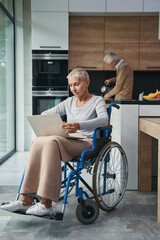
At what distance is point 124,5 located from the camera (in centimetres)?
486

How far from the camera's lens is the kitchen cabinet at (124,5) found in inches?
191

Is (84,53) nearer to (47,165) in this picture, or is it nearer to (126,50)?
(126,50)

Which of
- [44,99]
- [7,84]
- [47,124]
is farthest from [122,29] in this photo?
[47,124]

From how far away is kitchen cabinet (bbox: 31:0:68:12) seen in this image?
4.85 metres

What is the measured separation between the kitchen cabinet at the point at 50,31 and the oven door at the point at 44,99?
719mm

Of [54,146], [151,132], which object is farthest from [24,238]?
[151,132]

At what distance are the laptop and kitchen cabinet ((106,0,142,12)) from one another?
10.8 feet

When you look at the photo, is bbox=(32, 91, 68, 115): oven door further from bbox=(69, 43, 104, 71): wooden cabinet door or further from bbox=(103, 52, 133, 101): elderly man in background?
bbox=(103, 52, 133, 101): elderly man in background

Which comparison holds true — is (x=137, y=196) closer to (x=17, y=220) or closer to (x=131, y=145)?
(x=131, y=145)

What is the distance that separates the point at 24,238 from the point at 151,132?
1.16 m

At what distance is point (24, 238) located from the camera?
73.2 inches

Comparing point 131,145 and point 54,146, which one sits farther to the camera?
point 131,145

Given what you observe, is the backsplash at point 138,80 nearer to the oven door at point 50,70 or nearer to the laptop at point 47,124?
the oven door at point 50,70

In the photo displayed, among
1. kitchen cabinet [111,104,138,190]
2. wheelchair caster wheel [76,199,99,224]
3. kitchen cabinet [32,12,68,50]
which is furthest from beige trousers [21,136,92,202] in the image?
kitchen cabinet [32,12,68,50]
